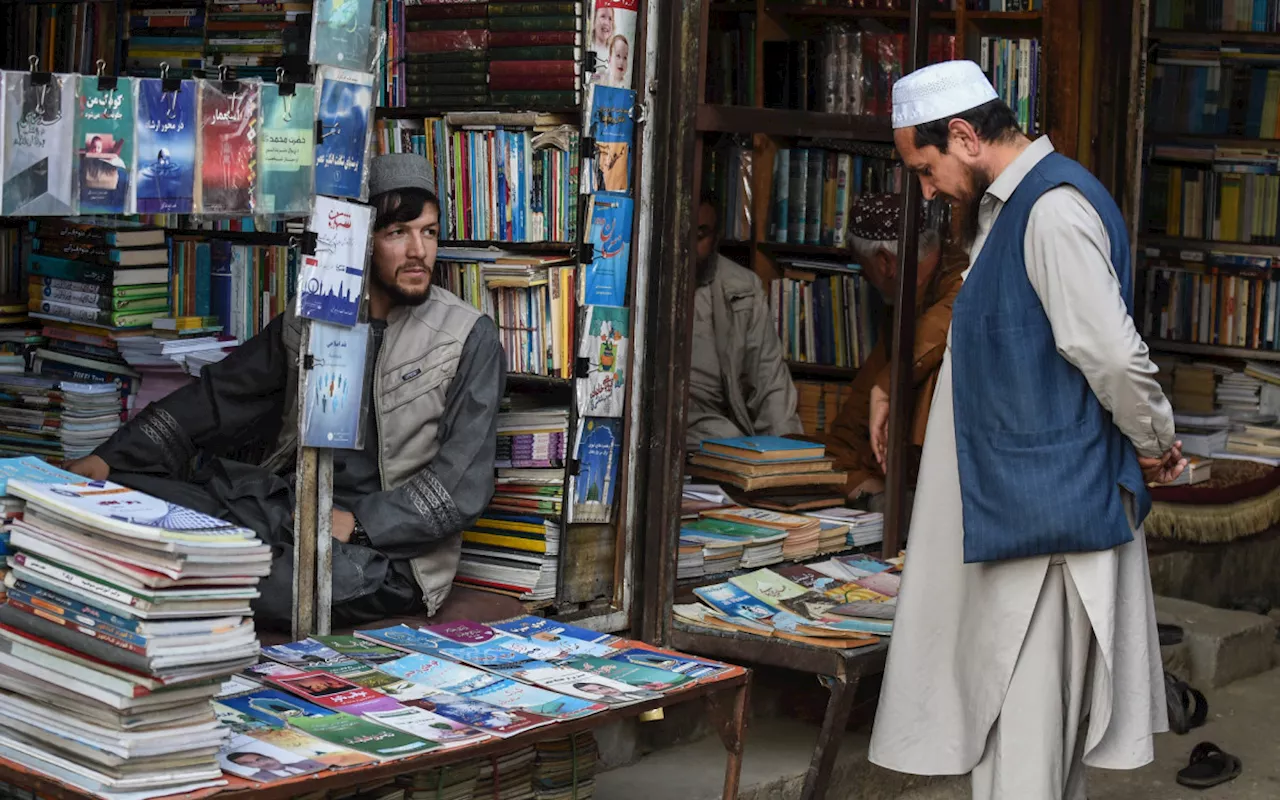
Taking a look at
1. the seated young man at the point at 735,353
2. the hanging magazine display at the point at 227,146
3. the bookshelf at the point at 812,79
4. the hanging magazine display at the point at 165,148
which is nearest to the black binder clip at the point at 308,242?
the hanging magazine display at the point at 227,146

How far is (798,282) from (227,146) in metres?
3.63

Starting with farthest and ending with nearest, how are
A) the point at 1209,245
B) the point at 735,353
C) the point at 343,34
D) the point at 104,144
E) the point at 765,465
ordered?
1. the point at 1209,245
2. the point at 735,353
3. the point at 765,465
4. the point at 343,34
5. the point at 104,144

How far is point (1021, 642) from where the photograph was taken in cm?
355

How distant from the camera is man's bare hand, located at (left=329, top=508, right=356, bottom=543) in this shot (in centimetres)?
395

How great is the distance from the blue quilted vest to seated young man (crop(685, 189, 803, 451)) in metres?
2.58

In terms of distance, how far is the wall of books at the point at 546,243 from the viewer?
13.9 ft

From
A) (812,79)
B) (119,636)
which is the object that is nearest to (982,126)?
(119,636)

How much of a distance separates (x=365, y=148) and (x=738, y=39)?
373 centimetres

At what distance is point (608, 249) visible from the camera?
14.1ft

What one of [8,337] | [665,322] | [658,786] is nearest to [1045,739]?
[658,786]

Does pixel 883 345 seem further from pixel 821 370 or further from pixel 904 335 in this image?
pixel 821 370

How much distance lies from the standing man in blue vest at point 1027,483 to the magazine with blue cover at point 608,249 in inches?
33.5

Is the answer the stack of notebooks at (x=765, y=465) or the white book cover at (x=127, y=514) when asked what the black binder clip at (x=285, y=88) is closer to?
the white book cover at (x=127, y=514)

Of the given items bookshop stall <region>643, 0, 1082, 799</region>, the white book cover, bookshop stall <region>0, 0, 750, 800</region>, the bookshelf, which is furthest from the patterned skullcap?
the white book cover
